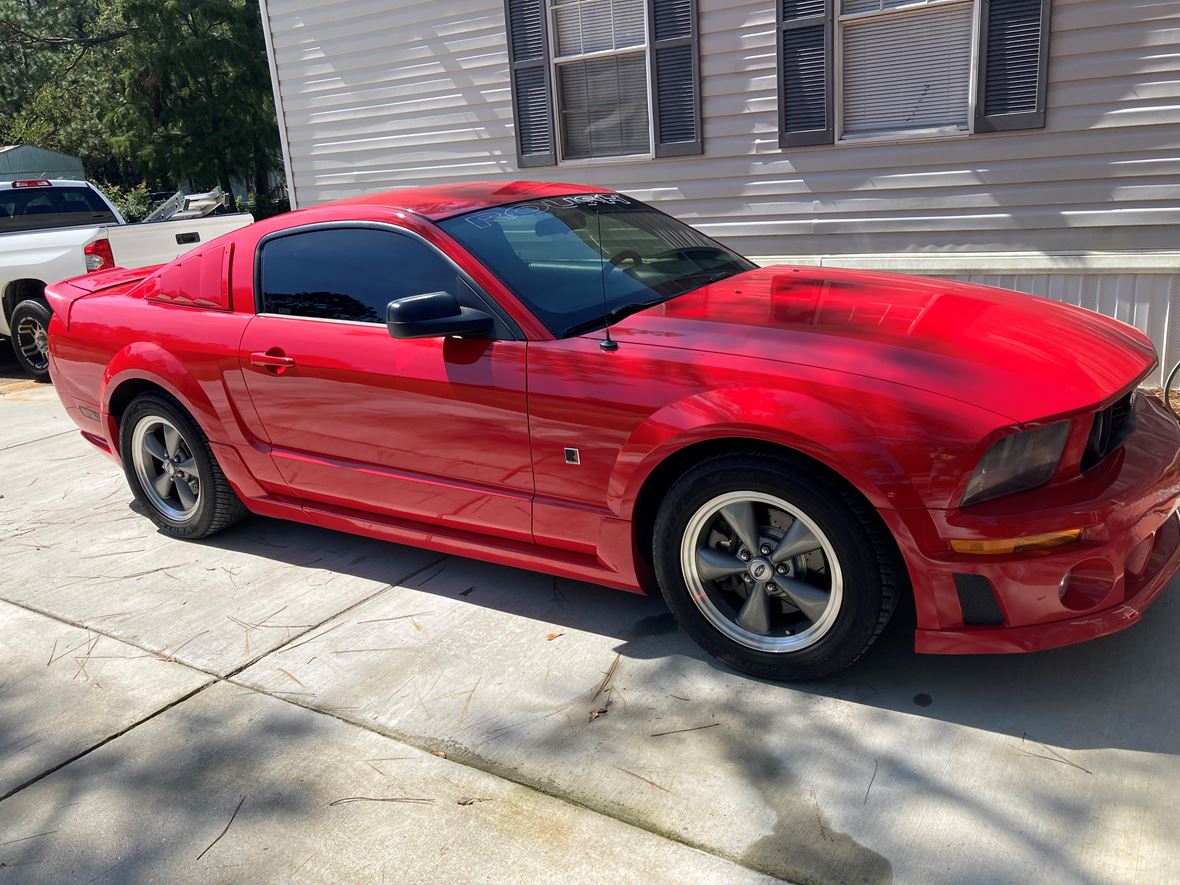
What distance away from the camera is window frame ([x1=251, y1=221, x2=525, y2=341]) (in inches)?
141

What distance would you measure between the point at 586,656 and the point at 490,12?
6765 millimetres

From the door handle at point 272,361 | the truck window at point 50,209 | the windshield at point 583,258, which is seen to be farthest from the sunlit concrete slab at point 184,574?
the truck window at point 50,209

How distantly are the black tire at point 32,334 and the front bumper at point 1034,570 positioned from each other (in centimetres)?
859

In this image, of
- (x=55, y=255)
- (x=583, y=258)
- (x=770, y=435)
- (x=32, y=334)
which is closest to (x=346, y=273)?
(x=583, y=258)

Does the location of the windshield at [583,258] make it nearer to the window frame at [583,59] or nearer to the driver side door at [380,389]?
the driver side door at [380,389]

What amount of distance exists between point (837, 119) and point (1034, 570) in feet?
16.9

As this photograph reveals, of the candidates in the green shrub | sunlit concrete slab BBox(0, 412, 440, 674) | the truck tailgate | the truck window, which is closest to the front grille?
sunlit concrete slab BBox(0, 412, 440, 674)

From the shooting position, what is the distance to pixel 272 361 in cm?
414

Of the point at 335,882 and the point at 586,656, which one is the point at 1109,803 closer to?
the point at 586,656

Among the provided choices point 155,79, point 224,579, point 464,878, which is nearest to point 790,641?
point 464,878

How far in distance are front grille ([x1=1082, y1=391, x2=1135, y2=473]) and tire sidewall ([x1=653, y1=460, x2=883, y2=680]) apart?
747 millimetres

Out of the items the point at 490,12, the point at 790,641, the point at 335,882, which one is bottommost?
the point at 335,882

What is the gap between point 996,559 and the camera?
277 cm

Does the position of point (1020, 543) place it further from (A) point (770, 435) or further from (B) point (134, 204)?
(B) point (134, 204)
